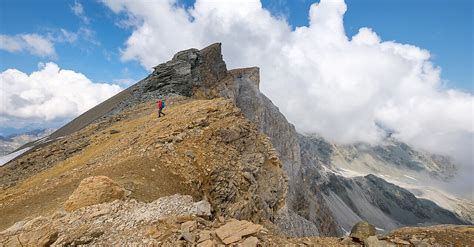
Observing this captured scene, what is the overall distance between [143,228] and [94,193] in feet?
10.6

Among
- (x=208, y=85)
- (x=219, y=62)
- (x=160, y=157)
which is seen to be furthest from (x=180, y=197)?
(x=219, y=62)

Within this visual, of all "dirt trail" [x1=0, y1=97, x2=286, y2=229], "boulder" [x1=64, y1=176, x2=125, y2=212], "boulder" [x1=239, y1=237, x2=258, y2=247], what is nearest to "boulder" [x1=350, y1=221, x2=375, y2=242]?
"boulder" [x1=239, y1=237, x2=258, y2=247]

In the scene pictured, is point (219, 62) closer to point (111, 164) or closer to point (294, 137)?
point (294, 137)

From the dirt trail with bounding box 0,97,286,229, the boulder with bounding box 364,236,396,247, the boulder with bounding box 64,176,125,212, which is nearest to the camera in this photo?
the boulder with bounding box 64,176,125,212

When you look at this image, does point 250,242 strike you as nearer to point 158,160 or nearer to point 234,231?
point 234,231

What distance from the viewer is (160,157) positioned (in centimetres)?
2145

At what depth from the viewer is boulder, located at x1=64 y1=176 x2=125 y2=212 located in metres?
14.6

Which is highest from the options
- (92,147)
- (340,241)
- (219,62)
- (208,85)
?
(219,62)

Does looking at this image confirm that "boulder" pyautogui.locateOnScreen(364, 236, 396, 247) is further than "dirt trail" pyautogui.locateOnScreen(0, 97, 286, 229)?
No

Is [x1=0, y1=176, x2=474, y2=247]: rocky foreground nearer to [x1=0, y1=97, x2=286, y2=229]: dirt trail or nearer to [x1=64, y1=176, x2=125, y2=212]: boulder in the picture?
[x1=64, y1=176, x2=125, y2=212]: boulder

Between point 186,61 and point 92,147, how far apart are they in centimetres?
3012

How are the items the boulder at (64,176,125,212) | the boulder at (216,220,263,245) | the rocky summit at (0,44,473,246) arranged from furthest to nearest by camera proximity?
the boulder at (64,176,125,212) < the rocky summit at (0,44,473,246) < the boulder at (216,220,263,245)

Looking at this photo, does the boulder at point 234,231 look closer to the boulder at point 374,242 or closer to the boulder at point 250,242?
the boulder at point 250,242

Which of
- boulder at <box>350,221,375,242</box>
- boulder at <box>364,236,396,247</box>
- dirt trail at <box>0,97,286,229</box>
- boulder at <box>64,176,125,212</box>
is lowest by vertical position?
boulder at <box>364,236,396,247</box>
